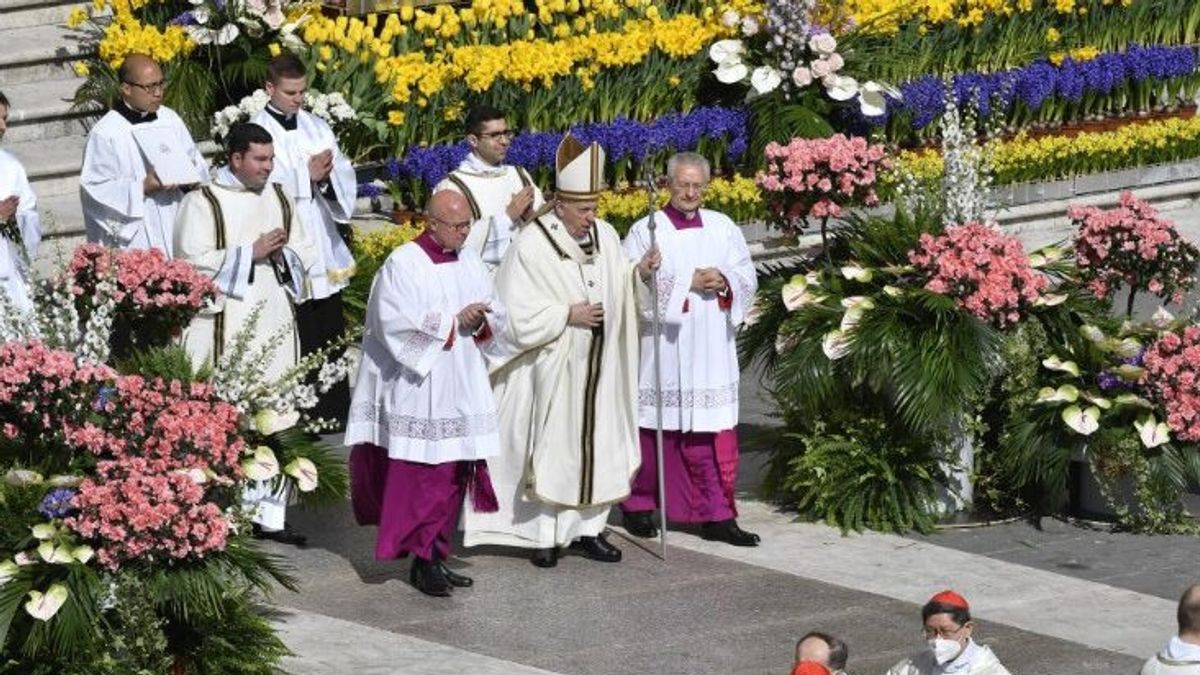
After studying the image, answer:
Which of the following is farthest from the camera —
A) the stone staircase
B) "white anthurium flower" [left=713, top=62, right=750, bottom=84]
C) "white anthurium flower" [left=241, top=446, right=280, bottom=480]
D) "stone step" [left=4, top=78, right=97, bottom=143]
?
"white anthurium flower" [left=713, top=62, right=750, bottom=84]

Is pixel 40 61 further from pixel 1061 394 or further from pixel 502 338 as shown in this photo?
pixel 1061 394

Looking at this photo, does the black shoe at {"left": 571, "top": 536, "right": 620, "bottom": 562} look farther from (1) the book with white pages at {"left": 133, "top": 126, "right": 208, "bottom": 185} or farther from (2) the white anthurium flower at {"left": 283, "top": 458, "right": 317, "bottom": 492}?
(1) the book with white pages at {"left": 133, "top": 126, "right": 208, "bottom": 185}

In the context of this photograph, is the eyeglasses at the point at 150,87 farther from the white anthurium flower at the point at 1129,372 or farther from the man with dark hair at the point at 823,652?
the man with dark hair at the point at 823,652

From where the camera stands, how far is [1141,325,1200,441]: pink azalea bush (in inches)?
535

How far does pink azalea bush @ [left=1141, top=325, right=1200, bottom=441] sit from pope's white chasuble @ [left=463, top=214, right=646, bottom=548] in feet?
7.43

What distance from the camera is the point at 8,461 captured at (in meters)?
11.1

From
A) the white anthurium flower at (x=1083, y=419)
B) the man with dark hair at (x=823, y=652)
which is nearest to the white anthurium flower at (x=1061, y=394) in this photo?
the white anthurium flower at (x=1083, y=419)

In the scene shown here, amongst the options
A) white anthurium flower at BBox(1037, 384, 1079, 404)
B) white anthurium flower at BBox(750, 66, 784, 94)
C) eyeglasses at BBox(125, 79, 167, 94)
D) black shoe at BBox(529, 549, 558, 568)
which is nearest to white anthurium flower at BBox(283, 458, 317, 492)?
black shoe at BBox(529, 549, 558, 568)

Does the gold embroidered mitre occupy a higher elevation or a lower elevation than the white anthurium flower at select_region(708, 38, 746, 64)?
lower

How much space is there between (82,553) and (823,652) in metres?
2.84

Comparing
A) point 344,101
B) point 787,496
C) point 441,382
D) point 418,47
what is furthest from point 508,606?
point 418,47

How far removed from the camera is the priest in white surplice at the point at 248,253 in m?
13.7

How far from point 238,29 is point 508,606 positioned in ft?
19.0

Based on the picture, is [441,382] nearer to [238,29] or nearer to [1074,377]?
[1074,377]
